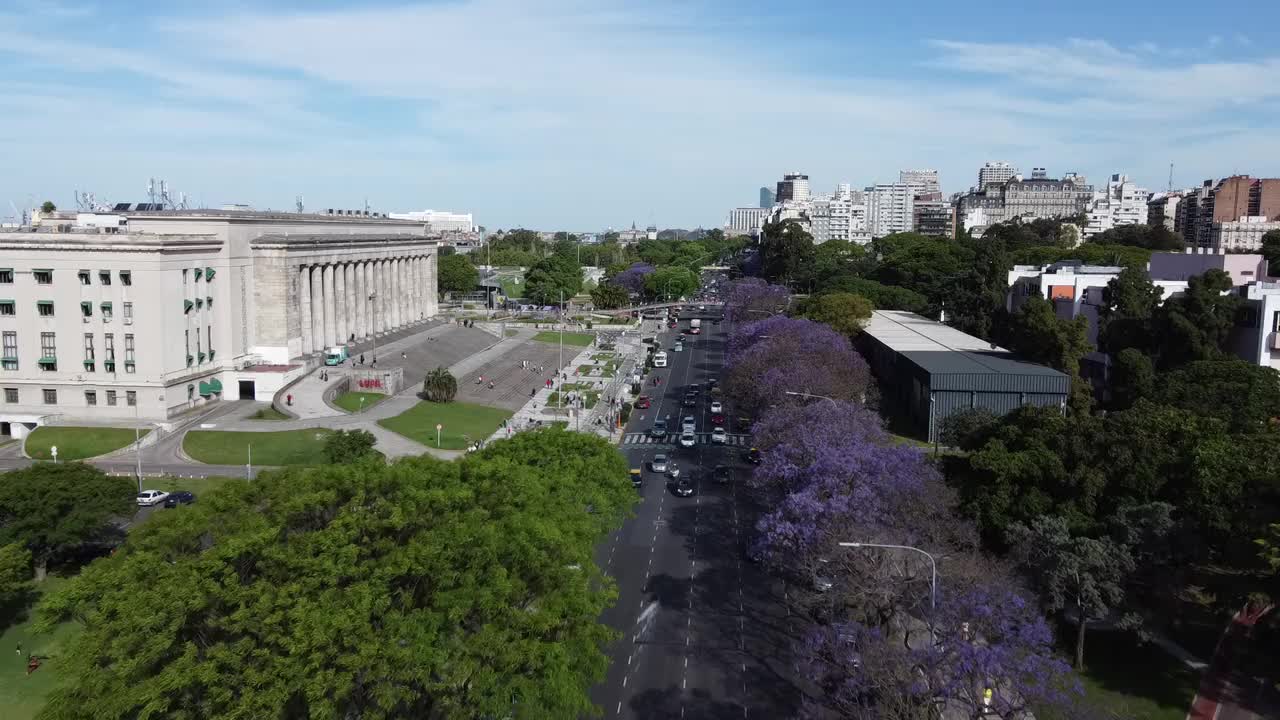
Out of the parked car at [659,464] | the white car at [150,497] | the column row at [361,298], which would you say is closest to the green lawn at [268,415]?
the column row at [361,298]

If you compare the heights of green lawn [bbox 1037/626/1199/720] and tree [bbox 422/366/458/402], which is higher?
tree [bbox 422/366/458/402]

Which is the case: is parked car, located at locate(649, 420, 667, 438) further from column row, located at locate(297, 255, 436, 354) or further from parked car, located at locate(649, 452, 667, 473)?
column row, located at locate(297, 255, 436, 354)

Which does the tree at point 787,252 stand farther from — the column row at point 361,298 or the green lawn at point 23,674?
the green lawn at point 23,674

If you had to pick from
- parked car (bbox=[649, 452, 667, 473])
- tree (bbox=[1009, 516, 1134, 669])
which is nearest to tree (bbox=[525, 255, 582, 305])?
parked car (bbox=[649, 452, 667, 473])

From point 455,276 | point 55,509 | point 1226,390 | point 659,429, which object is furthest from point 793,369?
point 455,276

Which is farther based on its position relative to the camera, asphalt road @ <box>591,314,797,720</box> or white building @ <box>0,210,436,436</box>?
white building @ <box>0,210,436,436</box>

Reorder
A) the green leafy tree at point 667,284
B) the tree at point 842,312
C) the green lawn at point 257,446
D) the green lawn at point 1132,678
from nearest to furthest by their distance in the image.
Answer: the green lawn at point 1132,678, the green lawn at point 257,446, the tree at point 842,312, the green leafy tree at point 667,284

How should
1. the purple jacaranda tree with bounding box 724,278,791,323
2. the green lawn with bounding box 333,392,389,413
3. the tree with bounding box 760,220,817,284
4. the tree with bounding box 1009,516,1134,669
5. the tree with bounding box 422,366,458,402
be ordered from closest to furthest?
the tree with bounding box 1009,516,1134,669, the green lawn with bounding box 333,392,389,413, the tree with bounding box 422,366,458,402, the purple jacaranda tree with bounding box 724,278,791,323, the tree with bounding box 760,220,817,284

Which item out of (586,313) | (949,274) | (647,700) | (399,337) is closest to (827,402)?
(647,700)
